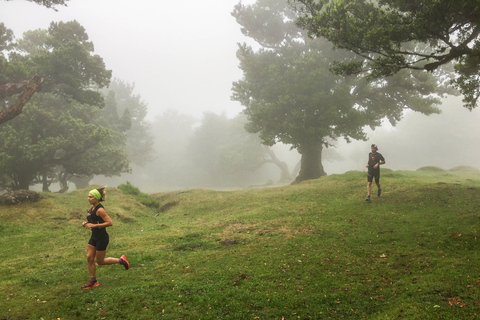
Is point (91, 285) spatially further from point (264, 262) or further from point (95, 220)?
point (264, 262)

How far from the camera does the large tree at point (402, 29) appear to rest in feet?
37.6

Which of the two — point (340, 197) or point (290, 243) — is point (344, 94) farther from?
point (290, 243)

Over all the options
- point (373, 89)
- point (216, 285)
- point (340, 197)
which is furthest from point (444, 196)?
point (373, 89)

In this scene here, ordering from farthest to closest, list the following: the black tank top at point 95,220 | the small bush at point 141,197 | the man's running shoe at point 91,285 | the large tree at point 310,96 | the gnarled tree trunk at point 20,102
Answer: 1. the large tree at point 310,96
2. the small bush at point 141,197
3. the gnarled tree trunk at point 20,102
4. the black tank top at point 95,220
5. the man's running shoe at point 91,285

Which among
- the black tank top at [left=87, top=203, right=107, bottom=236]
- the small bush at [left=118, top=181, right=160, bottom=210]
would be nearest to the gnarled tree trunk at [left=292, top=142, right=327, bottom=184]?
the small bush at [left=118, top=181, right=160, bottom=210]

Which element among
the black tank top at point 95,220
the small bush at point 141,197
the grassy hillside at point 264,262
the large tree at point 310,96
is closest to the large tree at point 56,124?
the small bush at point 141,197

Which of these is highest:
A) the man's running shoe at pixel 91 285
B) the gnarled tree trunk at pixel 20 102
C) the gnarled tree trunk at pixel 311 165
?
the gnarled tree trunk at pixel 20 102

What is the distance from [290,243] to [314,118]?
2133 centimetres

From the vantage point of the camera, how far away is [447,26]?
11.8 metres

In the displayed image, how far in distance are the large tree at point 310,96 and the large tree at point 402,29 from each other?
1255cm

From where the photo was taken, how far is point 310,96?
30.4 meters

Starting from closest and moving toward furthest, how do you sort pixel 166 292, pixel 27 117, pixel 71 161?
pixel 166 292 → pixel 27 117 → pixel 71 161

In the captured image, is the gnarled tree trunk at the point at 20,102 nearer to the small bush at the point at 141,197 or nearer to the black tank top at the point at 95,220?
the small bush at the point at 141,197

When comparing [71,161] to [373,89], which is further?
[373,89]
